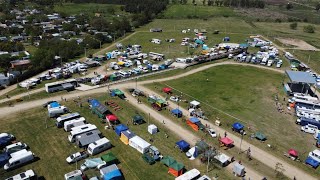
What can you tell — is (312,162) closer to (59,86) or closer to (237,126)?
(237,126)

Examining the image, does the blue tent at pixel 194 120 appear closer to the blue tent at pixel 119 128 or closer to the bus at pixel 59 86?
the blue tent at pixel 119 128

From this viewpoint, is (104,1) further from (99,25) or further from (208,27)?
(208,27)

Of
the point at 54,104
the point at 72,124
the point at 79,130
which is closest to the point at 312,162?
the point at 79,130

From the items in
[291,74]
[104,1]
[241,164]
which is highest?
[104,1]

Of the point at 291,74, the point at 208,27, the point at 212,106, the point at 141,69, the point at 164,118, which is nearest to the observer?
the point at 164,118

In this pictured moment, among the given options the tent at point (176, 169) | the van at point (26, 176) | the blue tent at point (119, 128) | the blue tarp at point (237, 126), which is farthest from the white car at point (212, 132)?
the van at point (26, 176)

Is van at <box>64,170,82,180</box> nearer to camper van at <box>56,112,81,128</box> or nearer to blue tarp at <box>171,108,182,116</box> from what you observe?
camper van at <box>56,112,81,128</box>

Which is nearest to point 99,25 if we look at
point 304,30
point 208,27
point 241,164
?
point 208,27
